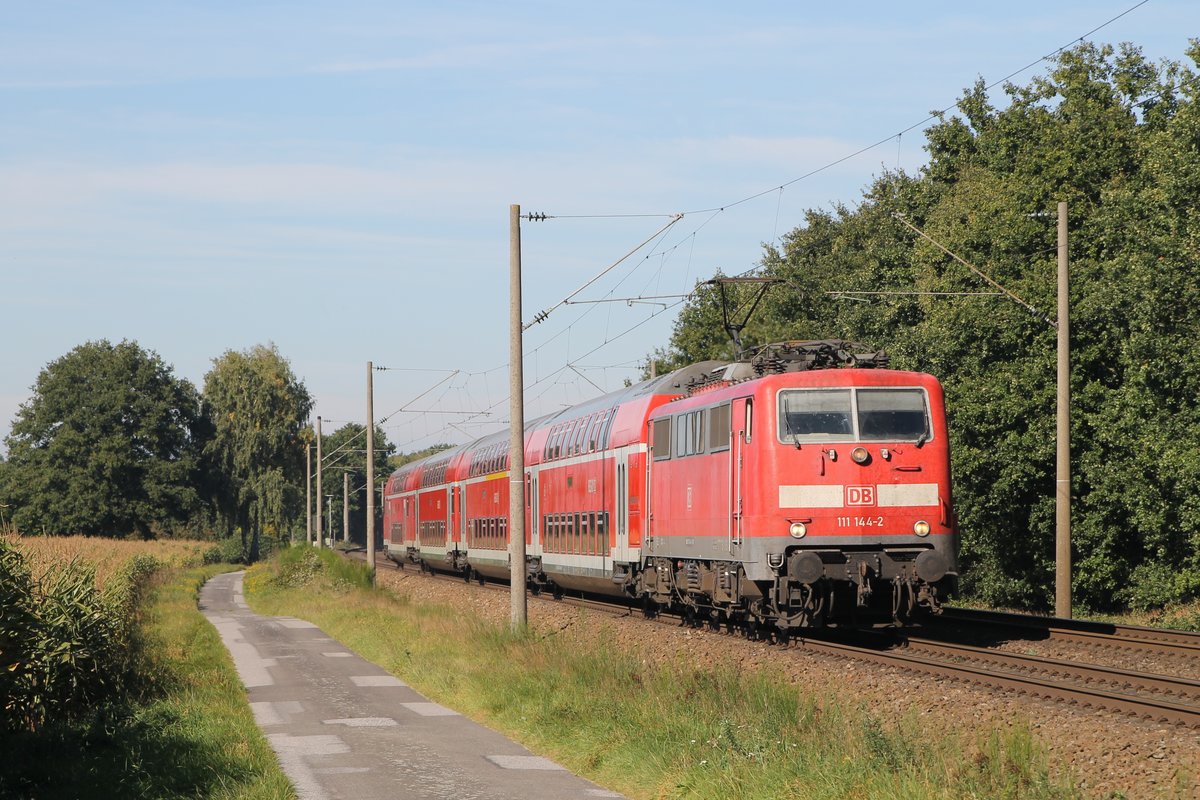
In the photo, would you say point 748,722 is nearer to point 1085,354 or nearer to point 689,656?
point 689,656

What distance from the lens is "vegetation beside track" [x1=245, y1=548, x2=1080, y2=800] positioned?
32.9 ft

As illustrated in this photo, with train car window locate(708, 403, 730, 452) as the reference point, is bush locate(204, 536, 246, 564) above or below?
below

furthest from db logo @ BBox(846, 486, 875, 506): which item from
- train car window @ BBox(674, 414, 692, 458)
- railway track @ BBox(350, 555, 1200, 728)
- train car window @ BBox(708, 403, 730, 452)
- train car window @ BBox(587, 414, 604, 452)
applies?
train car window @ BBox(587, 414, 604, 452)

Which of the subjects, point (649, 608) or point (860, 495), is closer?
point (860, 495)

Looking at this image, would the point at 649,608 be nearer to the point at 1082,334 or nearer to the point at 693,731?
the point at 1082,334

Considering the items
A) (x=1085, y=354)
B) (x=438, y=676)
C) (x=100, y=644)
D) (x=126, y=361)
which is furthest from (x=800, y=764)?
(x=126, y=361)

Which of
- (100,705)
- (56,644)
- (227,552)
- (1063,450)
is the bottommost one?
(227,552)

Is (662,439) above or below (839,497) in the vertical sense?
above

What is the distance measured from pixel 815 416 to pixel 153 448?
86.6 metres

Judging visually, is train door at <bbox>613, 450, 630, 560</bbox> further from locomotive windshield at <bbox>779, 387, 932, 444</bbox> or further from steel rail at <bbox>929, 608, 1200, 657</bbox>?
locomotive windshield at <bbox>779, 387, 932, 444</bbox>

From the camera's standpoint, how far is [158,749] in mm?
13602

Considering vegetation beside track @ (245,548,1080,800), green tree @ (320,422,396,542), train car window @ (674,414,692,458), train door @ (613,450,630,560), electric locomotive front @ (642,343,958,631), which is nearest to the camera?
vegetation beside track @ (245,548,1080,800)

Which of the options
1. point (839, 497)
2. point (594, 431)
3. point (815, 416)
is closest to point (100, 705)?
point (839, 497)

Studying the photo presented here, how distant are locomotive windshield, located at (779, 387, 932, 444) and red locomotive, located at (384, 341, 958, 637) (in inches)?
0.8
